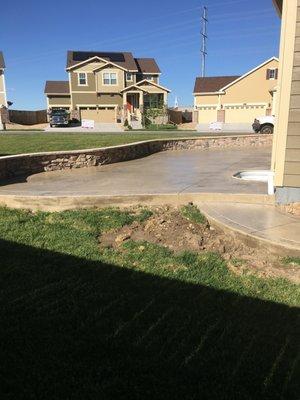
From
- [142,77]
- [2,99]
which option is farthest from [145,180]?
[142,77]

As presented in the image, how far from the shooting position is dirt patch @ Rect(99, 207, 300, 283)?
4840 mm

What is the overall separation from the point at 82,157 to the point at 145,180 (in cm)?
307

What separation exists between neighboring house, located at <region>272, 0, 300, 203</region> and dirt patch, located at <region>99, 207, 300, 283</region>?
162 cm

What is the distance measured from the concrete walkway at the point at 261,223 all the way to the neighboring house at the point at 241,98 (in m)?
39.3

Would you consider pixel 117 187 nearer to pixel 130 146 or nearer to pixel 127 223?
pixel 127 223

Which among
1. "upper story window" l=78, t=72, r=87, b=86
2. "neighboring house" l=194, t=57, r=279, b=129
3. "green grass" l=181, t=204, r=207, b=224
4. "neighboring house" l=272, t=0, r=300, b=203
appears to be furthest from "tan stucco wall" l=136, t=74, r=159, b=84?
"green grass" l=181, t=204, r=207, b=224

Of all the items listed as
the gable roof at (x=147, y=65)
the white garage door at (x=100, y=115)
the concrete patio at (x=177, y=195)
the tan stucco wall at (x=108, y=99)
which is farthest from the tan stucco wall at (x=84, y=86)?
the concrete patio at (x=177, y=195)

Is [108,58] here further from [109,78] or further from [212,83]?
[212,83]

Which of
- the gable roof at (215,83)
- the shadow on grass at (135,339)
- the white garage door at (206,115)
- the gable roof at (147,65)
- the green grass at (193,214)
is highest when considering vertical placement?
the gable roof at (147,65)

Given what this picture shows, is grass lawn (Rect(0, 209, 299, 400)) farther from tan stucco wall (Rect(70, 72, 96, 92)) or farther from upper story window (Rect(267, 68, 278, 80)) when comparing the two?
tan stucco wall (Rect(70, 72, 96, 92))

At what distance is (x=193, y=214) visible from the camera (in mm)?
6582

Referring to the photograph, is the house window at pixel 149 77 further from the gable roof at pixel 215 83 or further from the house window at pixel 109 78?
the gable roof at pixel 215 83

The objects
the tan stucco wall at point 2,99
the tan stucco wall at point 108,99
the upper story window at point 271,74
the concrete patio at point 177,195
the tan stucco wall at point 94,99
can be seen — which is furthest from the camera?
the tan stucco wall at point 108,99

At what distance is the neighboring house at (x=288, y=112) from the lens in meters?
6.25
